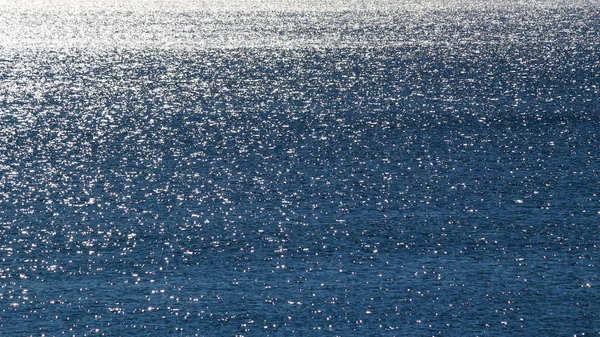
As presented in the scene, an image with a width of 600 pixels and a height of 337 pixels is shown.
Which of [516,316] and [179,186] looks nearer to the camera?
[516,316]

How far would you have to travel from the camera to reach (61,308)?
4062 cm

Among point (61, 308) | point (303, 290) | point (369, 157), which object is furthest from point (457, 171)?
point (61, 308)

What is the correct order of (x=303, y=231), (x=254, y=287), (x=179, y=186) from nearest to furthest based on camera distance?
(x=254, y=287) → (x=303, y=231) → (x=179, y=186)

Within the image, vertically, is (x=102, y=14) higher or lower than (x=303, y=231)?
higher

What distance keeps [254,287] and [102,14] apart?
14361cm

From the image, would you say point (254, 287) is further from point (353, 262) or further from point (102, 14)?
point (102, 14)

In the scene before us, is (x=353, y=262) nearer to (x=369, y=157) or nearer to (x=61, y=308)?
(x=61, y=308)

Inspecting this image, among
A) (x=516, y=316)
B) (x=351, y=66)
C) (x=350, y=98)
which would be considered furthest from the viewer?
(x=351, y=66)

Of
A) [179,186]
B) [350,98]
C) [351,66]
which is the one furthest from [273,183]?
[351,66]

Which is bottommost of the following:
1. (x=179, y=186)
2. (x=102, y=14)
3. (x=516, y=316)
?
(x=516, y=316)

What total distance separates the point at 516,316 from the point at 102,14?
149418mm

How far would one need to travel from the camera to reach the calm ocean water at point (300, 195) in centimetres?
4100

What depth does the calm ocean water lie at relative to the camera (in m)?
41.0

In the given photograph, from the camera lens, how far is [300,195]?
187 ft
